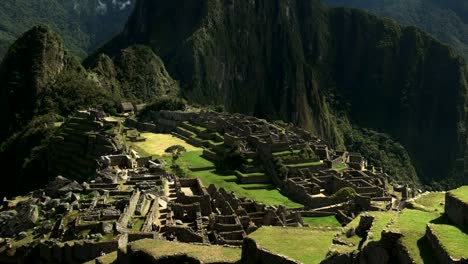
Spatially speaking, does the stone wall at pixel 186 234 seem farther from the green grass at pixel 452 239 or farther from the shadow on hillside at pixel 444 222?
the green grass at pixel 452 239

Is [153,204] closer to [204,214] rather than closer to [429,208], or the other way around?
[204,214]

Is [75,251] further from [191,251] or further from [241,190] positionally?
[241,190]

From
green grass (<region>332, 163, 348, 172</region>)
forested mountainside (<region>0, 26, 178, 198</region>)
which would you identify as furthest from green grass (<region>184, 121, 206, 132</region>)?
green grass (<region>332, 163, 348, 172</region>)

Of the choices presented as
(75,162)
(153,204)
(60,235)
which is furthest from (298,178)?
(60,235)

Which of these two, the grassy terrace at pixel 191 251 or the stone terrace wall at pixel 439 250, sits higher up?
the stone terrace wall at pixel 439 250

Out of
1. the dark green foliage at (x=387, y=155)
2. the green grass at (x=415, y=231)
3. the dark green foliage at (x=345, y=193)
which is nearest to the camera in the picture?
the green grass at (x=415, y=231)

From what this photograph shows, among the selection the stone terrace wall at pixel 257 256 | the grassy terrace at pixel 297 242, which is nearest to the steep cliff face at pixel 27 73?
the grassy terrace at pixel 297 242
